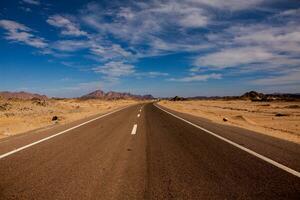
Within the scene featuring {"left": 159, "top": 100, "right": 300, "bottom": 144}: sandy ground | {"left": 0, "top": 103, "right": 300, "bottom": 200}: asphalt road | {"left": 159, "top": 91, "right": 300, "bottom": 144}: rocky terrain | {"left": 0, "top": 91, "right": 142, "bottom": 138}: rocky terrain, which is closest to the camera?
{"left": 0, "top": 103, "right": 300, "bottom": 200}: asphalt road

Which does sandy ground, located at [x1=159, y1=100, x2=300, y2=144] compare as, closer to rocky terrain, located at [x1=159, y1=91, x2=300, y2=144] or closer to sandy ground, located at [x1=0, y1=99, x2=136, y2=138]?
rocky terrain, located at [x1=159, y1=91, x2=300, y2=144]

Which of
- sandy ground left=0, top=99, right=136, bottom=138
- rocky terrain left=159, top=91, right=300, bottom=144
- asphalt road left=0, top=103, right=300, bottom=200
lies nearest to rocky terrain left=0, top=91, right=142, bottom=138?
sandy ground left=0, top=99, right=136, bottom=138

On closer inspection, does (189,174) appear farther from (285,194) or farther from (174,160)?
(285,194)

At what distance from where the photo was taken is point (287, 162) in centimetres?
650

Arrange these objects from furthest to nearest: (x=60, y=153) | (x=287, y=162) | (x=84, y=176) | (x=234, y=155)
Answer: (x=60, y=153) → (x=234, y=155) → (x=287, y=162) → (x=84, y=176)

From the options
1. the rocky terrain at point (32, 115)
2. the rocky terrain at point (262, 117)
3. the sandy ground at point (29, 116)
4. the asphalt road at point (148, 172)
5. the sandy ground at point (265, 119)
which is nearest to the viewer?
the asphalt road at point (148, 172)

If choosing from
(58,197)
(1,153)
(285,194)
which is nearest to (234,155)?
(285,194)

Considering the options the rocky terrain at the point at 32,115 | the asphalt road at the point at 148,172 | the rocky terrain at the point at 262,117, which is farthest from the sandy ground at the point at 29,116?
the rocky terrain at the point at 262,117

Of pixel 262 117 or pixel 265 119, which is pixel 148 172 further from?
pixel 262 117

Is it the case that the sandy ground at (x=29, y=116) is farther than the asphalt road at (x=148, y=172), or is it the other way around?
the sandy ground at (x=29, y=116)

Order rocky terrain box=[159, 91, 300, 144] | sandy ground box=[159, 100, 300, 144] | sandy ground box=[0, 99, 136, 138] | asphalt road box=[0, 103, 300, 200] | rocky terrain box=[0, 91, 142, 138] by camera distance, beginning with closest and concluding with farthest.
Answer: asphalt road box=[0, 103, 300, 200] → sandy ground box=[159, 100, 300, 144] → rocky terrain box=[159, 91, 300, 144] → sandy ground box=[0, 99, 136, 138] → rocky terrain box=[0, 91, 142, 138]

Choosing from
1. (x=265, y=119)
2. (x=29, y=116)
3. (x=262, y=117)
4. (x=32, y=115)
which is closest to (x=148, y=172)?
(x=265, y=119)

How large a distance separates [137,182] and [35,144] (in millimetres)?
5825

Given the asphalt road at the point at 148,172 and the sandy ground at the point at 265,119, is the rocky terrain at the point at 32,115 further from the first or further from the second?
the sandy ground at the point at 265,119
